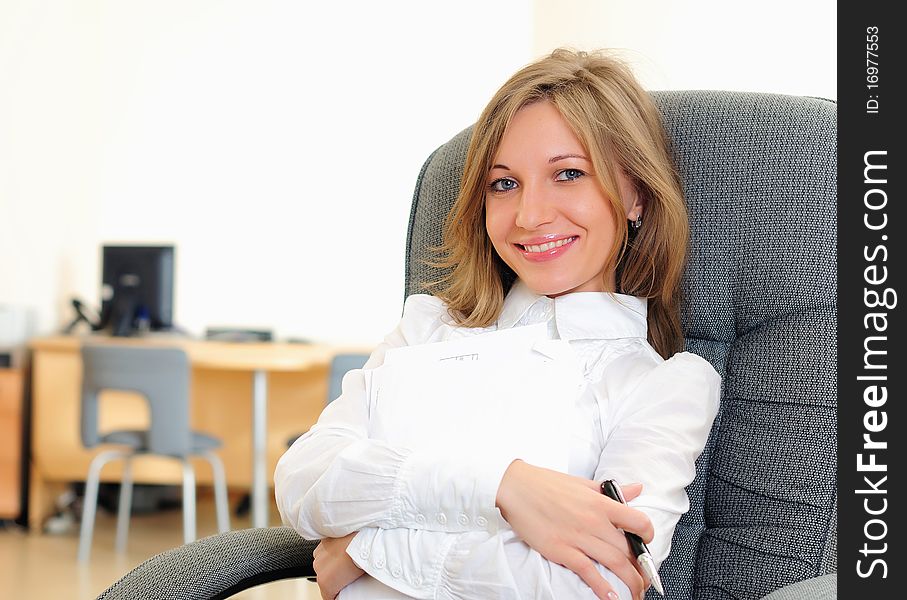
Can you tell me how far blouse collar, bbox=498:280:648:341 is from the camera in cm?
121

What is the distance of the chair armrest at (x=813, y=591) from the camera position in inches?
32.3

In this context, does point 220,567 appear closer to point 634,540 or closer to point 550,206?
point 634,540

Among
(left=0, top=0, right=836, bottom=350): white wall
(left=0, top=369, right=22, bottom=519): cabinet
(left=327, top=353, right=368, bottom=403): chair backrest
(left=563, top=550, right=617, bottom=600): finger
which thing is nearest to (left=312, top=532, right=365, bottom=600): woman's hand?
(left=563, top=550, right=617, bottom=600): finger

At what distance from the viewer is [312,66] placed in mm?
4621

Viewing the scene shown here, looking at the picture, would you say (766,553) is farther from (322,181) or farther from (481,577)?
(322,181)

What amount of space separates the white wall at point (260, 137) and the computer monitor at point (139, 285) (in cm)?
44

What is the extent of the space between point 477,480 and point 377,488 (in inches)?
4.3

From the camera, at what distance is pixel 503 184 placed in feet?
4.16

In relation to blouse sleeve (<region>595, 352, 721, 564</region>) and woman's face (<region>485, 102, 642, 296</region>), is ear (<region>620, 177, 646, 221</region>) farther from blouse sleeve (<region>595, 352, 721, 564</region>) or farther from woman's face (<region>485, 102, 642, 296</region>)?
blouse sleeve (<region>595, 352, 721, 564</region>)

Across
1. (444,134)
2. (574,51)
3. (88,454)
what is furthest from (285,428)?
(574,51)

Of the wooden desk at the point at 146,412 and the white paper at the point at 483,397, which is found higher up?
the white paper at the point at 483,397

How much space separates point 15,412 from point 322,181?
1703 mm

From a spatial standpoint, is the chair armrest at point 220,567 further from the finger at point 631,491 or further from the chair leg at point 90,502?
the chair leg at point 90,502

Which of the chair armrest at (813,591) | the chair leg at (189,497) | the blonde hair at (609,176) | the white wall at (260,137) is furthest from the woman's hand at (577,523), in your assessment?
the white wall at (260,137)
